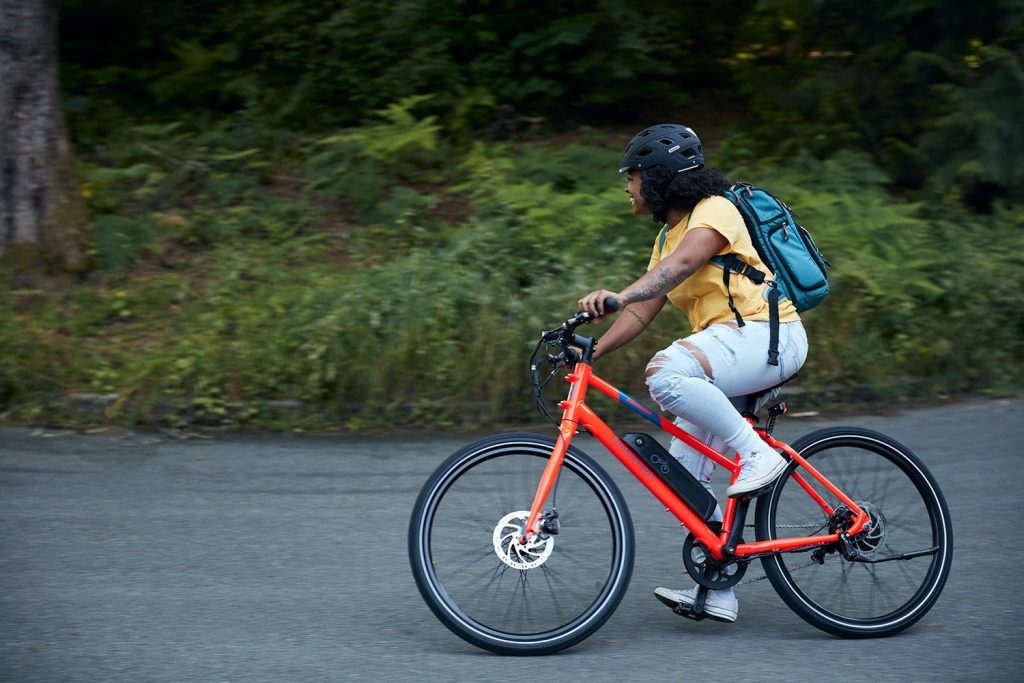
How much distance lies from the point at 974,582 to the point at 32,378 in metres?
6.08

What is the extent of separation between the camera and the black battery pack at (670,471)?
15.0ft

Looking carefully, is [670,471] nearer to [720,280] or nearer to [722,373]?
[722,373]

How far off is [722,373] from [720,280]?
0.37 metres

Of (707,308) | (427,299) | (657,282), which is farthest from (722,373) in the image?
(427,299)

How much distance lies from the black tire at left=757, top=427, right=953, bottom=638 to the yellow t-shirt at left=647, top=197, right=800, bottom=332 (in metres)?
0.60

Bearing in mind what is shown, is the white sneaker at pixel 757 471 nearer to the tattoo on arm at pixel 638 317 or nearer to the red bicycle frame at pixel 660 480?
the red bicycle frame at pixel 660 480

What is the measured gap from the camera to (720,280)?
14.9 ft

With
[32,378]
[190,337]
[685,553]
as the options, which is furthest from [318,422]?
[685,553]

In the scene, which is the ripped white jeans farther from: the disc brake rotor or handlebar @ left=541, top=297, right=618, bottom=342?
the disc brake rotor

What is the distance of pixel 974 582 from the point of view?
529cm

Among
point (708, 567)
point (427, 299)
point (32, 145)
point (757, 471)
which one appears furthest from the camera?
point (32, 145)

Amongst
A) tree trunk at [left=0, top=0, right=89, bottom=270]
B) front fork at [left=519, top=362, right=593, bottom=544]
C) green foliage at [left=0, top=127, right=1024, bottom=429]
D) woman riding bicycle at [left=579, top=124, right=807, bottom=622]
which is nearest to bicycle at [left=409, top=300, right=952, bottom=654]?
front fork at [left=519, top=362, right=593, bottom=544]

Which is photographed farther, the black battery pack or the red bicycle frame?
the black battery pack

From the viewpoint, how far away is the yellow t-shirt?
4.46 meters
